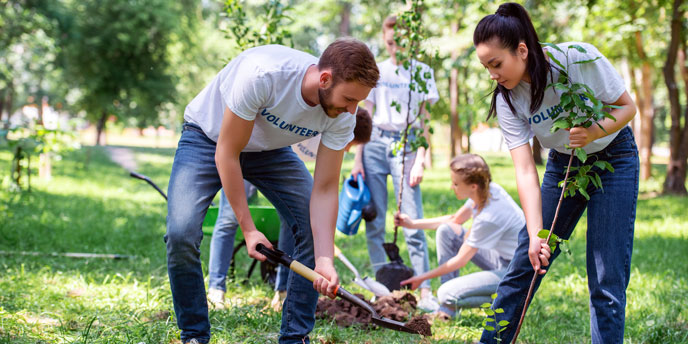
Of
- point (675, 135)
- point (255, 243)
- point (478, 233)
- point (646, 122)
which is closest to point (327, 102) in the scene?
point (255, 243)

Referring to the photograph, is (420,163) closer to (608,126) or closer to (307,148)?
(307,148)

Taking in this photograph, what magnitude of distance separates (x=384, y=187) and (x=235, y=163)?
1.87 m

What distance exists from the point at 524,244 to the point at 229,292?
2.10m

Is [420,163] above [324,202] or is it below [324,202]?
above

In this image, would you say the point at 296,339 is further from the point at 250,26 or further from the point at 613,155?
the point at 250,26

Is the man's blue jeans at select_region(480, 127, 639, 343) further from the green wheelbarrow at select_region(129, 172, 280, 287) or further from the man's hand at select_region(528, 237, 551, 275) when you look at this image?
the green wheelbarrow at select_region(129, 172, 280, 287)

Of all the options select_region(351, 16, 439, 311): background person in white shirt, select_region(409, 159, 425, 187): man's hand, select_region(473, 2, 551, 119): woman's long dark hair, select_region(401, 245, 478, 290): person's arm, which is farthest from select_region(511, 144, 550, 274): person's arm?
select_region(351, 16, 439, 311): background person in white shirt

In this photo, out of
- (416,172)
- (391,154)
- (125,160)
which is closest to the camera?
(416,172)

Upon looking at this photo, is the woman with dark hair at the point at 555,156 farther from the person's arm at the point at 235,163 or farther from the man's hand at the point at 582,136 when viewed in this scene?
the person's arm at the point at 235,163

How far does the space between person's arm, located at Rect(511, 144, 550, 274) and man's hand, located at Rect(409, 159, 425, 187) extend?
1482 millimetres

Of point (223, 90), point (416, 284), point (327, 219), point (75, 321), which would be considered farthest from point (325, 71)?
point (75, 321)

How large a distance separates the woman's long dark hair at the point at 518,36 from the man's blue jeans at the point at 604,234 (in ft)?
1.29

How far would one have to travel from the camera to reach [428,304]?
3863 mm

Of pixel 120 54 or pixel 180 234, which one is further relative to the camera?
pixel 120 54
